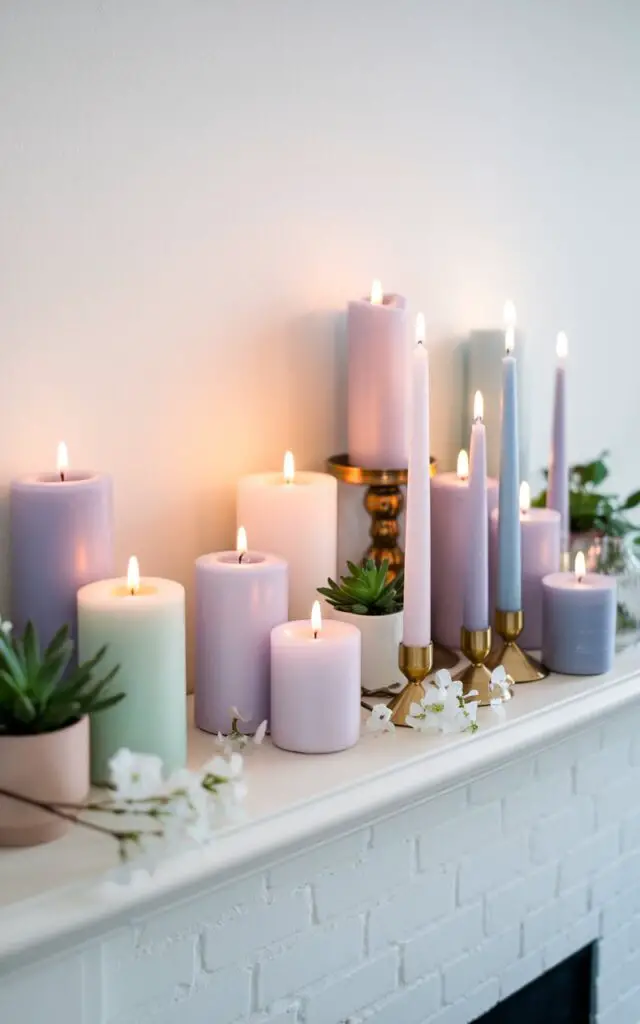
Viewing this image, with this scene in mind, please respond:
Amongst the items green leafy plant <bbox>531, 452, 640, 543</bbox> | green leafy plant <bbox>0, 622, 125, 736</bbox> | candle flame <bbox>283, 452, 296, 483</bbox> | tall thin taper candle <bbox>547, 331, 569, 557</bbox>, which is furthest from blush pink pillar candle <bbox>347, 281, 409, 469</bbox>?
green leafy plant <bbox>0, 622, 125, 736</bbox>

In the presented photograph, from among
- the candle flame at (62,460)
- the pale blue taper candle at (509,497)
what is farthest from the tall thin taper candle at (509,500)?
the candle flame at (62,460)

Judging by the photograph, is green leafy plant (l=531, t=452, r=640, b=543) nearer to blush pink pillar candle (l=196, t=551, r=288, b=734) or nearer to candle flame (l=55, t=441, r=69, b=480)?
blush pink pillar candle (l=196, t=551, r=288, b=734)

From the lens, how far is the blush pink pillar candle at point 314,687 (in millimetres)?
951

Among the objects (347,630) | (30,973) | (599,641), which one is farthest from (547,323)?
(30,973)

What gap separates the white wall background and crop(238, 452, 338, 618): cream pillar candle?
57 millimetres

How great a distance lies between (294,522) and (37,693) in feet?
1.21

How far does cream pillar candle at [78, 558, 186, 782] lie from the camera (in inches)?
34.8

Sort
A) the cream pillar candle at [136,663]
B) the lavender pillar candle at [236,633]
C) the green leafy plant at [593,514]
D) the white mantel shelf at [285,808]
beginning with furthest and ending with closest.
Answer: the green leafy plant at [593,514] < the lavender pillar candle at [236,633] < the cream pillar candle at [136,663] < the white mantel shelf at [285,808]

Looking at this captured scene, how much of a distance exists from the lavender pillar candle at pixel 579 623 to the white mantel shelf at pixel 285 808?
→ 0.02 meters

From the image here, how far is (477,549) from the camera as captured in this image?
3.59 ft

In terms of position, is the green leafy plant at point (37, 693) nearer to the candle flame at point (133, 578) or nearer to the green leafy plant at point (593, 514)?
the candle flame at point (133, 578)

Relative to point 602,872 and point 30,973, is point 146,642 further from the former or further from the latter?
point 602,872

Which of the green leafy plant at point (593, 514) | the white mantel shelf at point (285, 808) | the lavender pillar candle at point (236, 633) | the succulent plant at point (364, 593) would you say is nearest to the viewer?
the white mantel shelf at point (285, 808)

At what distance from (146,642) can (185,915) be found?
0.72ft
